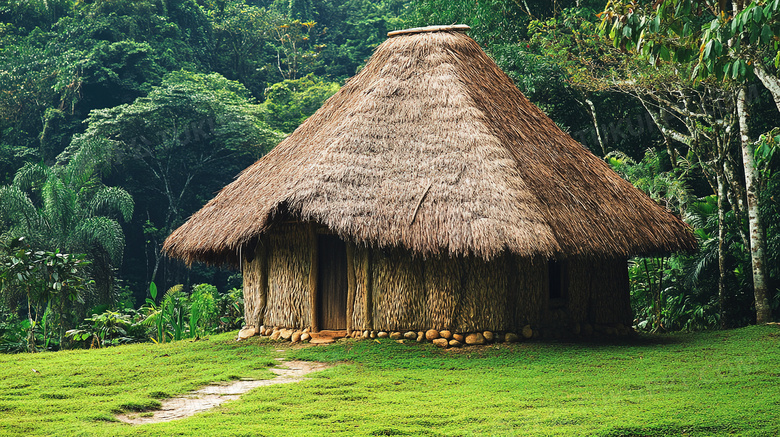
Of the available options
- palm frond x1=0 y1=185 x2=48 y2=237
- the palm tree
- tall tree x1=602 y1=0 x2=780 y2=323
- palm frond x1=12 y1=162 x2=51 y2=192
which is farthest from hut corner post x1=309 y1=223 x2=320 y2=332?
palm frond x1=12 y1=162 x2=51 y2=192

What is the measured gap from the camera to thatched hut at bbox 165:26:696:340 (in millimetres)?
8078

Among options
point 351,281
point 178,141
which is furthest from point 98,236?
point 351,281

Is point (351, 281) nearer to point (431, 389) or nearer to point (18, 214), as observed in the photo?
point (431, 389)

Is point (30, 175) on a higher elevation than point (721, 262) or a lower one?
higher

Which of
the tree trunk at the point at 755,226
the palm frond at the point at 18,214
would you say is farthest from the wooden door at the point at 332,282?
the palm frond at the point at 18,214

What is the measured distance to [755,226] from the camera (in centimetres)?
979

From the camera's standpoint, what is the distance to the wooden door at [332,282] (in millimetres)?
9367

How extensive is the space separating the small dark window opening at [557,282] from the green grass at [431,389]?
0.95 metres

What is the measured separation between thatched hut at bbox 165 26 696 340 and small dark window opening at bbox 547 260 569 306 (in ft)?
0.07

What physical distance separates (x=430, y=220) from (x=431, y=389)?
2379mm

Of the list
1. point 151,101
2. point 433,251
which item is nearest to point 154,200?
point 151,101

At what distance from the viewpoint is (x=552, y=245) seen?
25.4ft

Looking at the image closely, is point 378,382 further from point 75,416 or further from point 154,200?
point 154,200

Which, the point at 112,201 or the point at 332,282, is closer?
the point at 332,282
